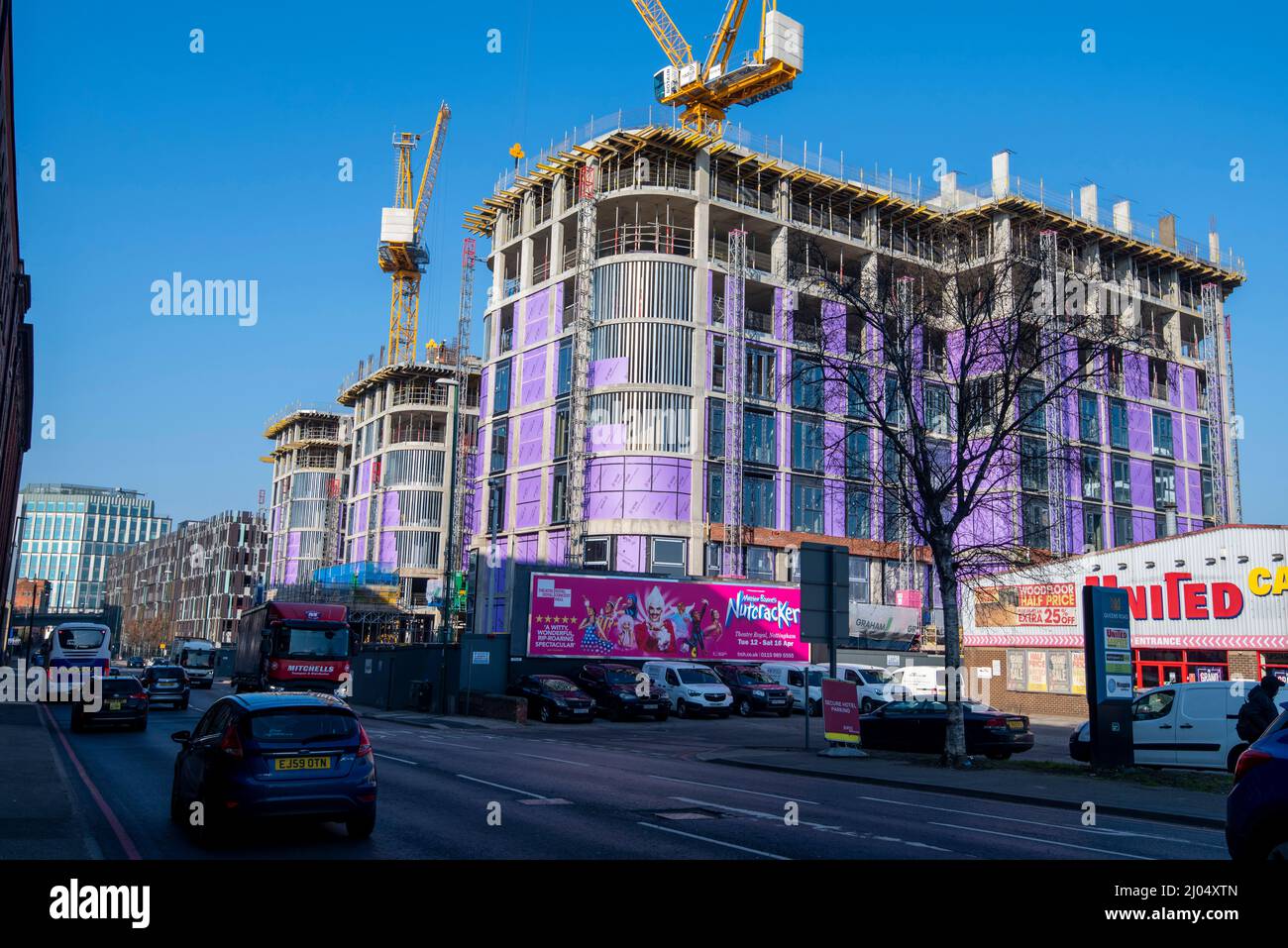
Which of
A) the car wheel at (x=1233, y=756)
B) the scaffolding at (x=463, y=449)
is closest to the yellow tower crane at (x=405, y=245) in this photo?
the scaffolding at (x=463, y=449)

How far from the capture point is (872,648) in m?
59.0

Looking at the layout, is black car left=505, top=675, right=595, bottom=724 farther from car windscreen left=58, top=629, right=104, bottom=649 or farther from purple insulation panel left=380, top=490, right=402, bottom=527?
purple insulation panel left=380, top=490, right=402, bottom=527

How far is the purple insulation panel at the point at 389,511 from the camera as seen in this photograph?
92625 mm

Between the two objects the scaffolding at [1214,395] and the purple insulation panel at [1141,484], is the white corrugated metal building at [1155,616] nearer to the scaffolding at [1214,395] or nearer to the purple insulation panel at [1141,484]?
the purple insulation panel at [1141,484]

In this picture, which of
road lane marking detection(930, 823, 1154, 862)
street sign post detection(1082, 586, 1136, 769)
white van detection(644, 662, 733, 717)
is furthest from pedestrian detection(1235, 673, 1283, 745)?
white van detection(644, 662, 733, 717)

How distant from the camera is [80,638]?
38844mm

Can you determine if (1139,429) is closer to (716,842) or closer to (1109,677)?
(1109,677)

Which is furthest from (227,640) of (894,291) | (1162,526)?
(894,291)

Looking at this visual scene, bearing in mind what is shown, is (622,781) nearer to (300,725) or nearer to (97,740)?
(300,725)

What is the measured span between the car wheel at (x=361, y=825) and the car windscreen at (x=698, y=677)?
29205mm

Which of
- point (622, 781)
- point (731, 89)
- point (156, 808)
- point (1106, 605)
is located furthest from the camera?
point (731, 89)

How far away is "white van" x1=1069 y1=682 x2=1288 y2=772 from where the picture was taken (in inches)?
775

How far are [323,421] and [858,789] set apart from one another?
111 m

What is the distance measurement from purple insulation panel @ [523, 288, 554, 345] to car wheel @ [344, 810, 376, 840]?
184 ft
